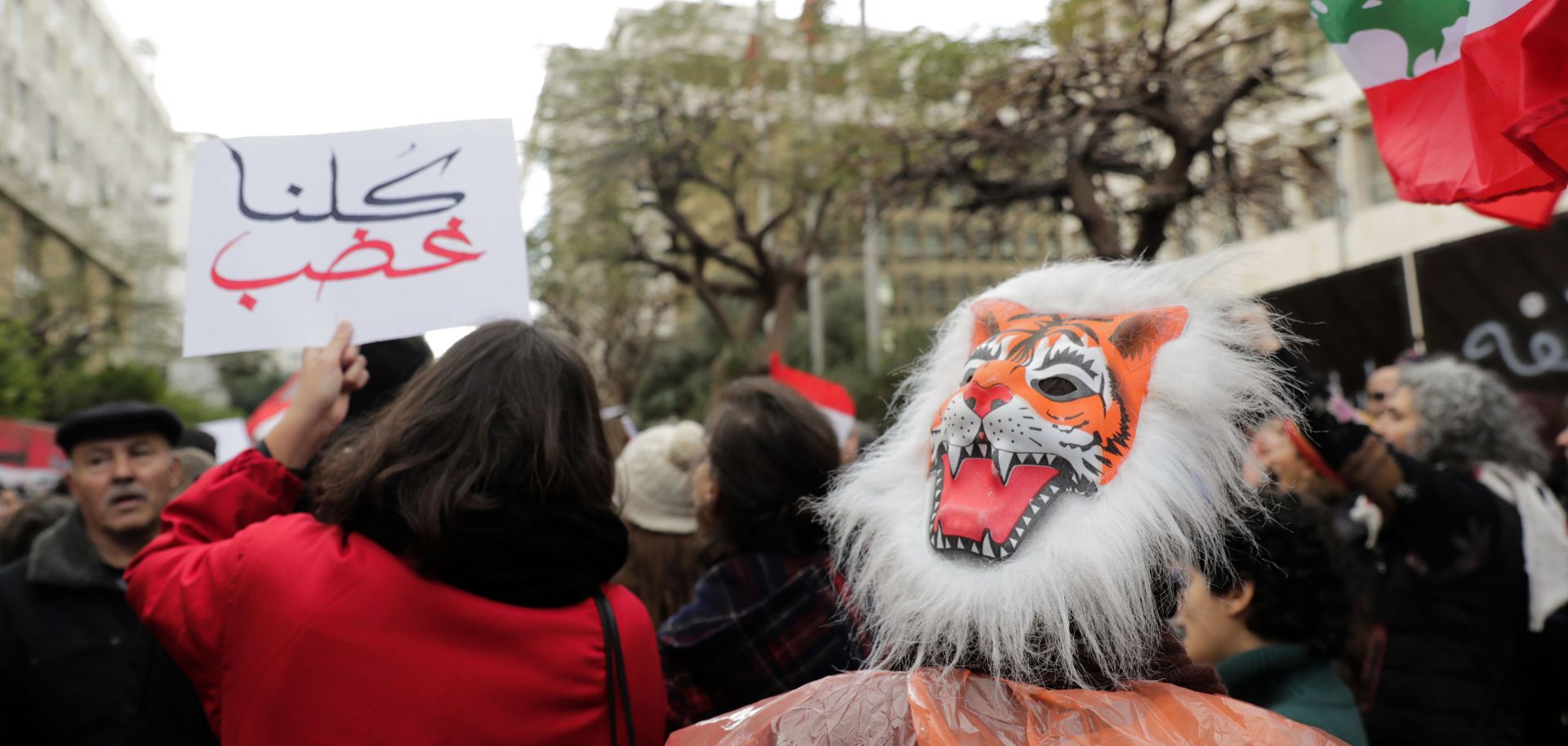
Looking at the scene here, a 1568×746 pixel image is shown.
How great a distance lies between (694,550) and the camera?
2.77 meters

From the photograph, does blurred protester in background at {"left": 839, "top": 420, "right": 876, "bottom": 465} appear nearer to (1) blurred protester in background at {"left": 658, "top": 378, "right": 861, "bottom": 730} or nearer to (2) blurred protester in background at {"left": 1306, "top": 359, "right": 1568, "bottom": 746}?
(1) blurred protester in background at {"left": 658, "top": 378, "right": 861, "bottom": 730}

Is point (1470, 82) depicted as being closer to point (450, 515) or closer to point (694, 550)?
point (450, 515)

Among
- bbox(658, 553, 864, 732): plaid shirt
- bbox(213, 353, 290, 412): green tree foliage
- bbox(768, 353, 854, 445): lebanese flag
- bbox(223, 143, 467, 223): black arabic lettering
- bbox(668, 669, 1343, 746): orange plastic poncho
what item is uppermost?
bbox(213, 353, 290, 412): green tree foliage

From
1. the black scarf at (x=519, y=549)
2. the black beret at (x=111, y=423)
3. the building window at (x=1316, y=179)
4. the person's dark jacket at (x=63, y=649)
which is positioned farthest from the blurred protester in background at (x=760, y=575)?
the building window at (x=1316, y=179)

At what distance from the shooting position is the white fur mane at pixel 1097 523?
1.39 m

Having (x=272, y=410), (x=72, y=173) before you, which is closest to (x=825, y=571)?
(x=272, y=410)

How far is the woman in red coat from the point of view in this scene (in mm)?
Result: 1772

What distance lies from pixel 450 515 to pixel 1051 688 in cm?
95

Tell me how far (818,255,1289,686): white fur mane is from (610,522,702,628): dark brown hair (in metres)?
1.70

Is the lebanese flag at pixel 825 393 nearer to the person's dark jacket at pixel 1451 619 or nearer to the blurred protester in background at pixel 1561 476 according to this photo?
the person's dark jacket at pixel 1451 619

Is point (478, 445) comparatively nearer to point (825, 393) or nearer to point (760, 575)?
point (760, 575)

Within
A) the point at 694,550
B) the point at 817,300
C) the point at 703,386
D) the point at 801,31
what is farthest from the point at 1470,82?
the point at 703,386

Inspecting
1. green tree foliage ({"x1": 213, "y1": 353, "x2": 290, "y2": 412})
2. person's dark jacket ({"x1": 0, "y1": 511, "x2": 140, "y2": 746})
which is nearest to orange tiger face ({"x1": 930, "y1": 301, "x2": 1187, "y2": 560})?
person's dark jacket ({"x1": 0, "y1": 511, "x2": 140, "y2": 746})

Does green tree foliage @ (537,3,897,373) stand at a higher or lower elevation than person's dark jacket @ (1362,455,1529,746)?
higher
